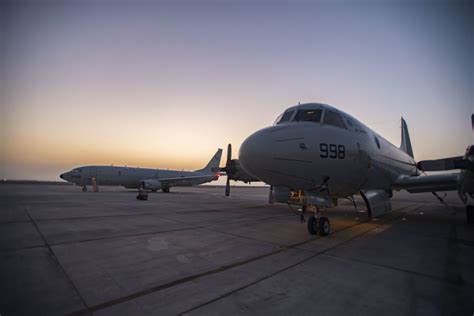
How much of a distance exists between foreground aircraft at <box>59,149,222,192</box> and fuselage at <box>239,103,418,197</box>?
1951 cm

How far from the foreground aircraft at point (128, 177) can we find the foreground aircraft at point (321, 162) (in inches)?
764

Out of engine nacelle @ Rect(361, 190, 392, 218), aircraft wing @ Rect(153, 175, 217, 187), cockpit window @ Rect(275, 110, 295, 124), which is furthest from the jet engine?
engine nacelle @ Rect(361, 190, 392, 218)

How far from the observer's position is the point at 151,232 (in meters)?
6.67

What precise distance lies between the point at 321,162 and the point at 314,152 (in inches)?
15.5

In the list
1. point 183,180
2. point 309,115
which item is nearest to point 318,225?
point 309,115

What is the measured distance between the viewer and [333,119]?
740cm

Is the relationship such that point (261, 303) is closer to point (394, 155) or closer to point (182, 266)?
point (182, 266)

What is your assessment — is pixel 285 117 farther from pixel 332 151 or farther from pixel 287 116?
pixel 332 151

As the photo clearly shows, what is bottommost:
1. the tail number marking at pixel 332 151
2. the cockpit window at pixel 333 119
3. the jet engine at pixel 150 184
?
the jet engine at pixel 150 184

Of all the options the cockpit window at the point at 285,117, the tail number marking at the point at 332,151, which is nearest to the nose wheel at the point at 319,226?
the tail number marking at the point at 332,151

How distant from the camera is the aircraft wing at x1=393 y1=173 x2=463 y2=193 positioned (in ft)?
32.0

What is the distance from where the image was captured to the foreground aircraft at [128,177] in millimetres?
29828

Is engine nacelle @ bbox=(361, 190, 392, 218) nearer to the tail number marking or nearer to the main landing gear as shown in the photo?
the main landing gear

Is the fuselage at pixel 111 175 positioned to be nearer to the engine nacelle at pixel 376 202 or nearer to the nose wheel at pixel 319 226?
the engine nacelle at pixel 376 202
